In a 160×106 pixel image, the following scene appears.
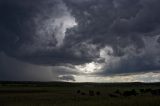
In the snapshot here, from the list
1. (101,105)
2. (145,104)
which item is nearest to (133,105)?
(145,104)

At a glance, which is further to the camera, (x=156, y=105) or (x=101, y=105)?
(x=101, y=105)

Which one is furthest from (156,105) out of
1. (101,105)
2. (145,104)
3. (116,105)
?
(101,105)

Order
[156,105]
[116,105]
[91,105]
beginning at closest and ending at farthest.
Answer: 1. [156,105]
2. [116,105]
3. [91,105]

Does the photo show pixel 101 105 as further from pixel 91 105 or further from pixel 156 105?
pixel 156 105

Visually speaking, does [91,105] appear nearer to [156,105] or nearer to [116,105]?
[116,105]

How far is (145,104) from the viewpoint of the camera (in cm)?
3212

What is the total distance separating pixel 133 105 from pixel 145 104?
1419 mm

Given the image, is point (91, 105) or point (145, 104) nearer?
point (145, 104)

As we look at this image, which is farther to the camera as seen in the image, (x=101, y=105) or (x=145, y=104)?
(x=101, y=105)

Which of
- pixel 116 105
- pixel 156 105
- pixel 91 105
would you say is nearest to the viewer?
pixel 156 105

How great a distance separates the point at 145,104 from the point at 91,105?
6.81 m

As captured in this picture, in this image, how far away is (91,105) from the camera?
35.8 m

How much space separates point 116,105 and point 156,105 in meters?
4.43

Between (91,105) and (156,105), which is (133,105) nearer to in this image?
(156,105)
